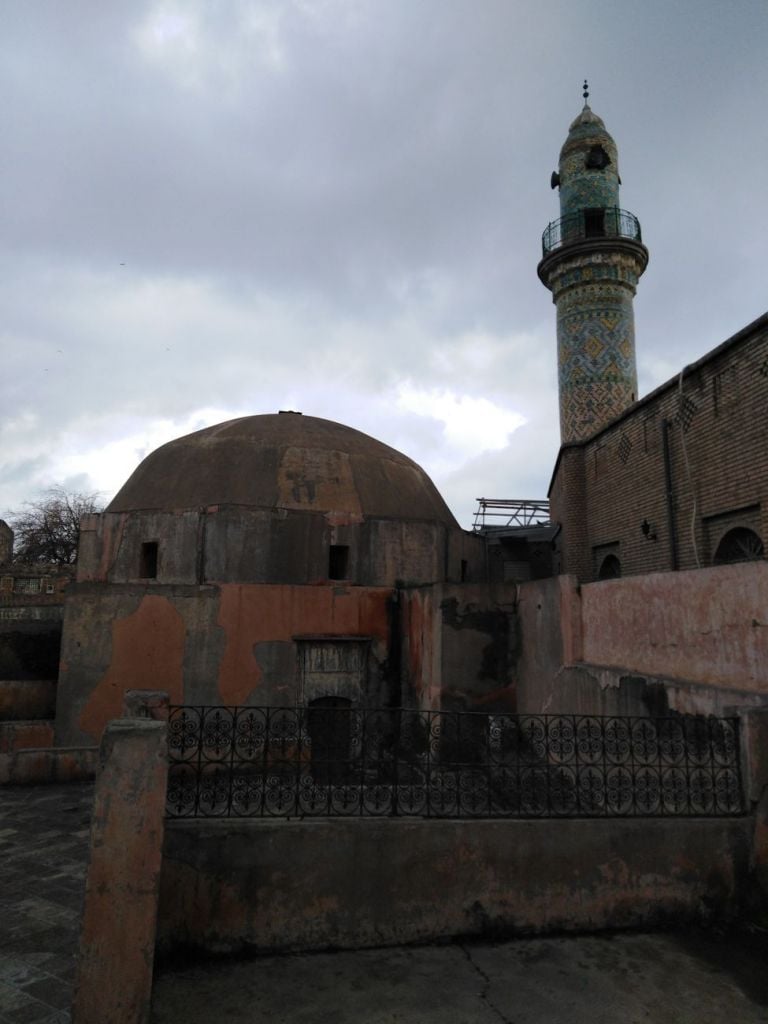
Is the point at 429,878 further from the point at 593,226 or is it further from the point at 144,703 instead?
the point at 593,226

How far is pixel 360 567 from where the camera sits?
14070 millimetres

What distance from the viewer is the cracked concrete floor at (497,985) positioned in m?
3.50

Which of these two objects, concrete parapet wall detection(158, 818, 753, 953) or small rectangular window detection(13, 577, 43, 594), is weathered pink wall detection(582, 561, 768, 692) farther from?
small rectangular window detection(13, 577, 43, 594)

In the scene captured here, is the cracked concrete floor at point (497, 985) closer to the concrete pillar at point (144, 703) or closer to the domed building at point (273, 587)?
the concrete pillar at point (144, 703)

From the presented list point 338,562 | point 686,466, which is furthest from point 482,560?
point 686,466

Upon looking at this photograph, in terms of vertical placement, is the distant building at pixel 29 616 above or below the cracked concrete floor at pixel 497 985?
above

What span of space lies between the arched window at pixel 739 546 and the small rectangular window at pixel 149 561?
10.6m

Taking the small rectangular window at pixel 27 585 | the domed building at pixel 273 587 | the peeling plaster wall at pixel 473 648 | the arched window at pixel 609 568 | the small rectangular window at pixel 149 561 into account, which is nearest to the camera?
the peeling plaster wall at pixel 473 648

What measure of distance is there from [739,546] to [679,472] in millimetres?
1501

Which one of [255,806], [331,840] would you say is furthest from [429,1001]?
[255,806]

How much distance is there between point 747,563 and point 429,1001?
12.7 feet

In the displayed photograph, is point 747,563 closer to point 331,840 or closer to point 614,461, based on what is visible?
point 331,840

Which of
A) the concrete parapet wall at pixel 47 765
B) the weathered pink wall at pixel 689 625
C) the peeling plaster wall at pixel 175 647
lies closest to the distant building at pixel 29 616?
the peeling plaster wall at pixel 175 647

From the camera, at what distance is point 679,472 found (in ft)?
30.9
